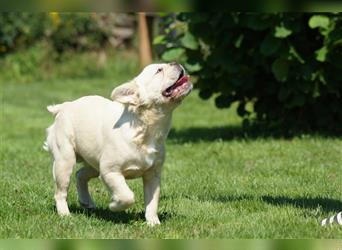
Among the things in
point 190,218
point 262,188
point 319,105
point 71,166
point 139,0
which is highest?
point 139,0

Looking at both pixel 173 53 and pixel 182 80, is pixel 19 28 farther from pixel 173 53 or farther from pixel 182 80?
pixel 182 80

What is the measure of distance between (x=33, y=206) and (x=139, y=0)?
320 centimetres

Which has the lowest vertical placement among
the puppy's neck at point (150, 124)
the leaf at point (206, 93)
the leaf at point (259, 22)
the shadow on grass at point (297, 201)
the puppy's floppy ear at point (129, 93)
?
the leaf at point (206, 93)

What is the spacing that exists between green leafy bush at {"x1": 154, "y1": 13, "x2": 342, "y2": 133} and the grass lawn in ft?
1.63

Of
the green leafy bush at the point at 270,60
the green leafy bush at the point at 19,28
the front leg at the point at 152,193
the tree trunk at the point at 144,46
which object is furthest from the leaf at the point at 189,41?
the green leafy bush at the point at 19,28

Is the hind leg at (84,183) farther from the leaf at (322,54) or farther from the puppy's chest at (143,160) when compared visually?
the leaf at (322,54)

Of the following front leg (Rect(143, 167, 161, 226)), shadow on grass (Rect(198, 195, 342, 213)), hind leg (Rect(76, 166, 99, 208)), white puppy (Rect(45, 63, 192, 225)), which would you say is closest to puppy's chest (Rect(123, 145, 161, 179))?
white puppy (Rect(45, 63, 192, 225))

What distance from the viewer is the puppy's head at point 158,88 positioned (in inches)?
170

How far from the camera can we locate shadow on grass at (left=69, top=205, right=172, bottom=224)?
4781mm

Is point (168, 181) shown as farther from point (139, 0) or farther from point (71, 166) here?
point (139, 0)

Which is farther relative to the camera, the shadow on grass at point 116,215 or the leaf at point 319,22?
the leaf at point 319,22

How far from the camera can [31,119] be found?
12.2m

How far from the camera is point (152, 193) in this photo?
4617mm

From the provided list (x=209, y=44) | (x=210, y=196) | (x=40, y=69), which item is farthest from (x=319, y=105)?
(x=40, y=69)
